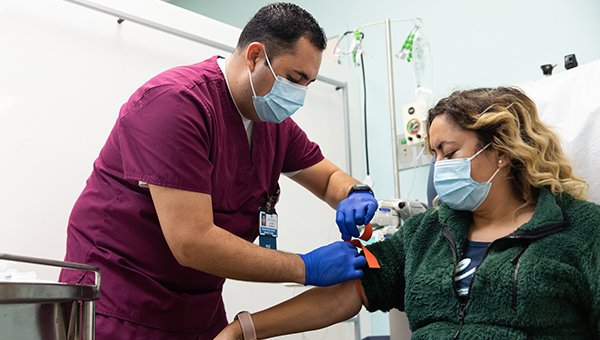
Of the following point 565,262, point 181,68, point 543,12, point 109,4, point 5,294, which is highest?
point 109,4

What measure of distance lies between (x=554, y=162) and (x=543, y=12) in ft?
4.15

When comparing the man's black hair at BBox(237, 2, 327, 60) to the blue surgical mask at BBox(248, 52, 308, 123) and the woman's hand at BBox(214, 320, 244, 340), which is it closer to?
the blue surgical mask at BBox(248, 52, 308, 123)

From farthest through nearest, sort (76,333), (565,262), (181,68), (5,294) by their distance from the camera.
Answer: (181,68)
(565,262)
(76,333)
(5,294)

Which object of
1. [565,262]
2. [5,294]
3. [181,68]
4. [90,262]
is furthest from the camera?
[181,68]

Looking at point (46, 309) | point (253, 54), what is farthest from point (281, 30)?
point (46, 309)

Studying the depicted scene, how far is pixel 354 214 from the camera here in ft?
4.60

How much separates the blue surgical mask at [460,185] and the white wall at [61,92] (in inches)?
54.2

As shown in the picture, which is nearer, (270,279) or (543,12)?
(270,279)

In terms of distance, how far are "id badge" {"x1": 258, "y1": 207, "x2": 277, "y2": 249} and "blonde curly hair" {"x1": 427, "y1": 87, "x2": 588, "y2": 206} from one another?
581 mm

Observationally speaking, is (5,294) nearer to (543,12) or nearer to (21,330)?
(21,330)


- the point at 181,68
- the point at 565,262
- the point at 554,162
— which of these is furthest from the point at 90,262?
the point at 554,162

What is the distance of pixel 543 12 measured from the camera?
7.58ft

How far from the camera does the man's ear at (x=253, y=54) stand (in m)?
1.37

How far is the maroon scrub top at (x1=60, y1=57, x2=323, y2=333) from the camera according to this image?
117cm
